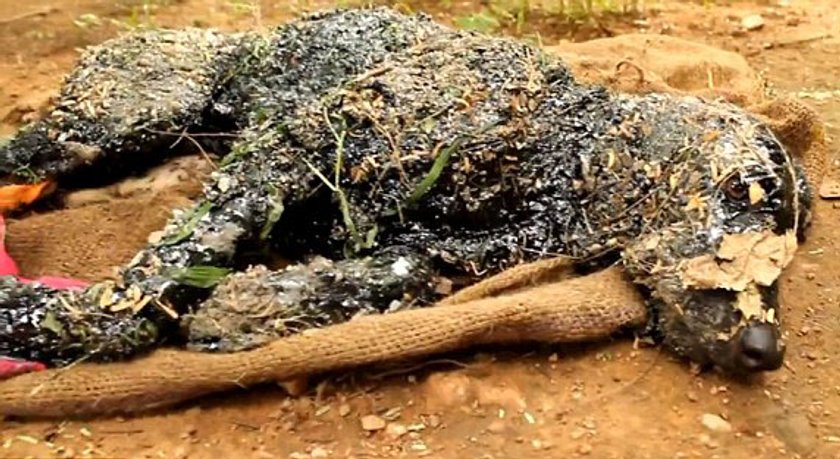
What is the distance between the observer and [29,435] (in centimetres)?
214

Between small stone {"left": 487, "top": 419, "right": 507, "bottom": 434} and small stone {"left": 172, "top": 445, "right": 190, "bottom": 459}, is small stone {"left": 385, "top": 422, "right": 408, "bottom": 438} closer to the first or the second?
small stone {"left": 487, "top": 419, "right": 507, "bottom": 434}

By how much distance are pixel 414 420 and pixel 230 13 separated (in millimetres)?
2552

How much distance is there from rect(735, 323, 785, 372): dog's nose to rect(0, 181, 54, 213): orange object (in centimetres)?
177

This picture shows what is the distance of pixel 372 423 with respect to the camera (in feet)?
7.13

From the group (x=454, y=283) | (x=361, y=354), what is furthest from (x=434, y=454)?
(x=454, y=283)

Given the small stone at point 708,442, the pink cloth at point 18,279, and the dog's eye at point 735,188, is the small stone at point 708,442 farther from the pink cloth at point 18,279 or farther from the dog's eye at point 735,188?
the pink cloth at point 18,279

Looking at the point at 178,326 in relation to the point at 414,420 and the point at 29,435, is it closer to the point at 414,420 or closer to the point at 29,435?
the point at 29,435

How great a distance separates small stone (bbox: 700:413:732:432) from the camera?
86.7 inches

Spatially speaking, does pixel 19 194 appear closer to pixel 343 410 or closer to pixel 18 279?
pixel 18 279

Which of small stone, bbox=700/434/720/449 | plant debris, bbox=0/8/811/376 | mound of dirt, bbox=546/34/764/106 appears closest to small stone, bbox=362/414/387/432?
plant debris, bbox=0/8/811/376

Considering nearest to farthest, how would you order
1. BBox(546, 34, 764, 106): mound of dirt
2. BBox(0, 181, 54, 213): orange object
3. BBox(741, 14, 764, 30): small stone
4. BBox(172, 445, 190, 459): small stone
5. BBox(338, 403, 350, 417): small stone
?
BBox(172, 445, 190, 459): small stone, BBox(338, 403, 350, 417): small stone, BBox(0, 181, 54, 213): orange object, BBox(546, 34, 764, 106): mound of dirt, BBox(741, 14, 764, 30): small stone

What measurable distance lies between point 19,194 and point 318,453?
1.29 meters

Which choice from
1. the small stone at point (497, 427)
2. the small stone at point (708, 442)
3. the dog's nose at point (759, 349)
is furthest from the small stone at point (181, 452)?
the dog's nose at point (759, 349)

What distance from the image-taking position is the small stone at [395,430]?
2.16 m
